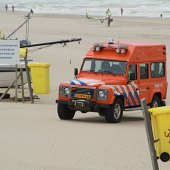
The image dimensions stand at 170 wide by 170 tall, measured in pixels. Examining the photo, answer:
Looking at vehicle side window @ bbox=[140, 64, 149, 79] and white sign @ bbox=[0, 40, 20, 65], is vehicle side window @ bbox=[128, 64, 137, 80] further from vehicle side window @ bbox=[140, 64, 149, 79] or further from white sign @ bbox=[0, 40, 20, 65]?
white sign @ bbox=[0, 40, 20, 65]

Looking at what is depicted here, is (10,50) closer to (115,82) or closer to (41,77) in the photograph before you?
(41,77)

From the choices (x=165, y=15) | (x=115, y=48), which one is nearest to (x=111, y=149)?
(x=115, y=48)

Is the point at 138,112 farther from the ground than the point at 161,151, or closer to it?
closer to it

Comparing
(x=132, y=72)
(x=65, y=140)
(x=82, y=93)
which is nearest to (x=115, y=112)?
(x=82, y=93)

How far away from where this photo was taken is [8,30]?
46344mm

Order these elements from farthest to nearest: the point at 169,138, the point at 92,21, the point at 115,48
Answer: the point at 92,21 < the point at 115,48 < the point at 169,138

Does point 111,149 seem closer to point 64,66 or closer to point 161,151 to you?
point 161,151

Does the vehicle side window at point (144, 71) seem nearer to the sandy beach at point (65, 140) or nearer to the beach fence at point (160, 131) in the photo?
the sandy beach at point (65, 140)

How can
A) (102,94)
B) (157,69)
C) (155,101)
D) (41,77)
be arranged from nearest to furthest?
(102,94) → (155,101) → (157,69) → (41,77)

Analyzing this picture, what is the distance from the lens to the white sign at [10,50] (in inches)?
744

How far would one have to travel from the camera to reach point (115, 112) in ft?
49.3

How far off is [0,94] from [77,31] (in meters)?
28.5

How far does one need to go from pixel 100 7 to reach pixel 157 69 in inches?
2642

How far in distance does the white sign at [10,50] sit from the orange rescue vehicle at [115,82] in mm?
3042
